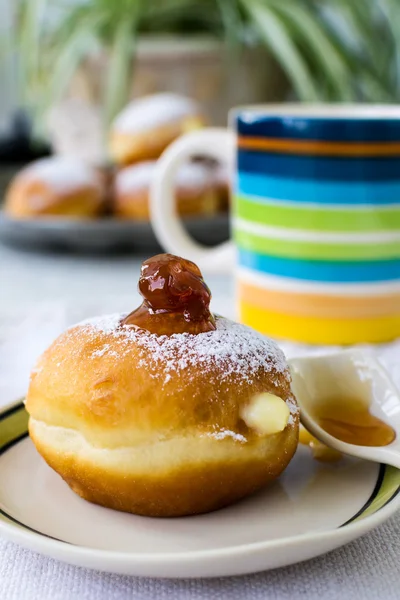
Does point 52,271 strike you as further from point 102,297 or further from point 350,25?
point 350,25

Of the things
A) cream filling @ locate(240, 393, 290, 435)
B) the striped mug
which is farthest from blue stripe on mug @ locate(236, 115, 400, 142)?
cream filling @ locate(240, 393, 290, 435)

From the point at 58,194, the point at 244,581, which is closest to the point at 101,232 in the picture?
the point at 58,194

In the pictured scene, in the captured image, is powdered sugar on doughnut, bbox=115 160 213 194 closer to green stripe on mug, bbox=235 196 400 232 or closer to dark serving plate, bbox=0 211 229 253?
dark serving plate, bbox=0 211 229 253

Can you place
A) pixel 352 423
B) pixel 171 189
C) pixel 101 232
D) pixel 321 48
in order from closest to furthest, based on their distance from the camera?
1. pixel 352 423
2. pixel 171 189
3. pixel 101 232
4. pixel 321 48

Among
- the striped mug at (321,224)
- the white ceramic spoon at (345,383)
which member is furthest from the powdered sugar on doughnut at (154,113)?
the white ceramic spoon at (345,383)

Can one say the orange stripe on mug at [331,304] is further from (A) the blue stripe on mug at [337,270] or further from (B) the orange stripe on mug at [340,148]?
(B) the orange stripe on mug at [340,148]

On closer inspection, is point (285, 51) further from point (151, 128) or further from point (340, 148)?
point (340, 148)

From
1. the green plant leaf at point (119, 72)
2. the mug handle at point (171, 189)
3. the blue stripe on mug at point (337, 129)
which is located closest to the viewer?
the blue stripe on mug at point (337, 129)
